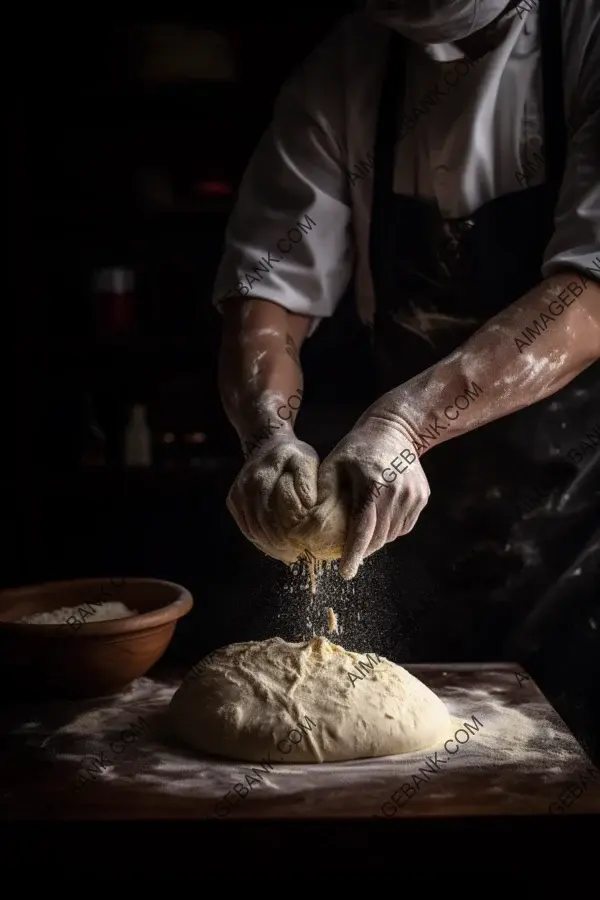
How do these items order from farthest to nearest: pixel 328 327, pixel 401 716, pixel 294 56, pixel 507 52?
1. pixel 294 56
2. pixel 328 327
3. pixel 507 52
4. pixel 401 716

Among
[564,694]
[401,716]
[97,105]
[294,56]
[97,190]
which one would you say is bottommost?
[564,694]

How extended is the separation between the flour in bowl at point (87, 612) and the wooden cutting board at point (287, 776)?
18 centimetres

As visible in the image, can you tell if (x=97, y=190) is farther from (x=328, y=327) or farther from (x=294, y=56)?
(x=328, y=327)

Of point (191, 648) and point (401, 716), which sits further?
point (191, 648)

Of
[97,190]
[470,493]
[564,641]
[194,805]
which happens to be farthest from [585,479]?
[97,190]

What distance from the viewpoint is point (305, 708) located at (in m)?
1.36

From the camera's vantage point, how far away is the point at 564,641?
1.91 m

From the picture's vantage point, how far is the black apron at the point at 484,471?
1.81m

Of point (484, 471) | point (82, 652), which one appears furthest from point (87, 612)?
point (484, 471)

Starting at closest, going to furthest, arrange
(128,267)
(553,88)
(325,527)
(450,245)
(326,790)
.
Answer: (326,790)
(325,527)
(553,88)
(450,245)
(128,267)

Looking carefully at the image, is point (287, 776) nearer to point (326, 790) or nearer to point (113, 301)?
point (326, 790)

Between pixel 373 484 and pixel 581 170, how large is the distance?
668 mm

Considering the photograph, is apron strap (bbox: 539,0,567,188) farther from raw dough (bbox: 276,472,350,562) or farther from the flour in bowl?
the flour in bowl

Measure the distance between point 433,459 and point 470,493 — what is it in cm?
10
